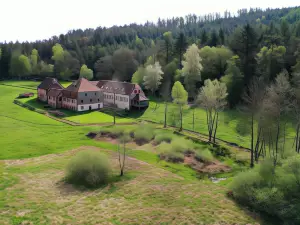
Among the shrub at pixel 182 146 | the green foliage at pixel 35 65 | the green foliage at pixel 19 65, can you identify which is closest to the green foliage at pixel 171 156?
the shrub at pixel 182 146

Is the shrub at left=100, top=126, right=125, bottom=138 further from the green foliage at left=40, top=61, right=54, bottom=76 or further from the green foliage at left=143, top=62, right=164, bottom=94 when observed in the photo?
the green foliage at left=40, top=61, right=54, bottom=76

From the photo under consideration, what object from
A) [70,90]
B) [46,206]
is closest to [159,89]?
[70,90]

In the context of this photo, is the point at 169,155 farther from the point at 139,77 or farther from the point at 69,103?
the point at 139,77

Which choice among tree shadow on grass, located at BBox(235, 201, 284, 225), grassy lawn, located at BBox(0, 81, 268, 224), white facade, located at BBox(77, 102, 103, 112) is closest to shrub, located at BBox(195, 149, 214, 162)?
grassy lawn, located at BBox(0, 81, 268, 224)

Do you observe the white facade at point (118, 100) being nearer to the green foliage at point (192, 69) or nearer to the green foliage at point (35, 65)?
the green foliage at point (192, 69)

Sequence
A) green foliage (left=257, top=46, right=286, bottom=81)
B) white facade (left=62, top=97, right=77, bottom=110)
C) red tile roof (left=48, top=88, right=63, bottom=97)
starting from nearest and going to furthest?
1. green foliage (left=257, top=46, right=286, bottom=81)
2. white facade (left=62, top=97, right=77, bottom=110)
3. red tile roof (left=48, top=88, right=63, bottom=97)

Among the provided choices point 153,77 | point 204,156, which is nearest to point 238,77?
point 153,77
